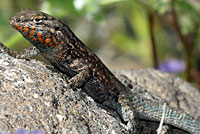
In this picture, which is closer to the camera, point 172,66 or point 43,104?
point 43,104

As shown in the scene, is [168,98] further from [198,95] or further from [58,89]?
[58,89]

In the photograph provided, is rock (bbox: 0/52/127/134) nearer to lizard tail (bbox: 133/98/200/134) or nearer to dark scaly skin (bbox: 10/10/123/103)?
dark scaly skin (bbox: 10/10/123/103)

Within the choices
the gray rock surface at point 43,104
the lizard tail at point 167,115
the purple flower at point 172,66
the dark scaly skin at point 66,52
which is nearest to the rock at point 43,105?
the gray rock surface at point 43,104

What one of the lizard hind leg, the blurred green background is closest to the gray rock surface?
the lizard hind leg

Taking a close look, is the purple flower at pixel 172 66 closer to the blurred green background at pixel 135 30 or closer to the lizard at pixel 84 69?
the blurred green background at pixel 135 30

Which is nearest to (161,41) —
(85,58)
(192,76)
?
(192,76)

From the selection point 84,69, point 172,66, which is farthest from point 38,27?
point 172,66

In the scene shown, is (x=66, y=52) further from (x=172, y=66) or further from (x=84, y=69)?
(x=172, y=66)
